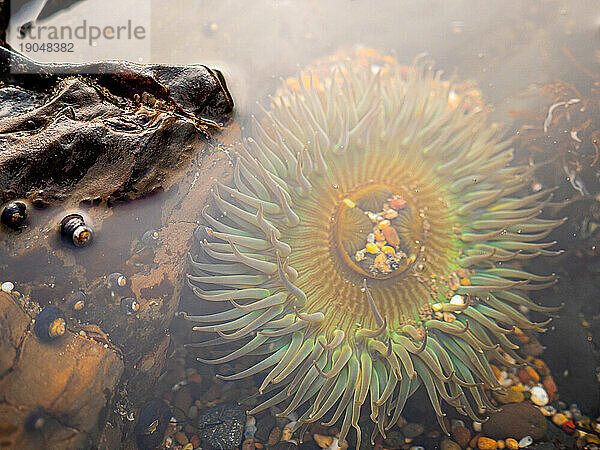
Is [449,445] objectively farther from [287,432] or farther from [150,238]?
[150,238]

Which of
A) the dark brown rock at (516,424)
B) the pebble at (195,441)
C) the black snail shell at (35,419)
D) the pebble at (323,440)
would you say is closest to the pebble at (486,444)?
the dark brown rock at (516,424)

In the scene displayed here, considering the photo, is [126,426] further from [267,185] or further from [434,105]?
[434,105]

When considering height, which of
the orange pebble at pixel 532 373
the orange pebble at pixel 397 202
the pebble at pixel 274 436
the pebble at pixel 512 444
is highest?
the orange pebble at pixel 397 202

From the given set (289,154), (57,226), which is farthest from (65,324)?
(289,154)

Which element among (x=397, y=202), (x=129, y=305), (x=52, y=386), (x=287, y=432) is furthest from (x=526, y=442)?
(x=52, y=386)

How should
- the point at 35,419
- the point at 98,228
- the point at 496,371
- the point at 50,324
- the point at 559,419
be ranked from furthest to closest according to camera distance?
the point at 496,371 → the point at 559,419 → the point at 98,228 → the point at 50,324 → the point at 35,419

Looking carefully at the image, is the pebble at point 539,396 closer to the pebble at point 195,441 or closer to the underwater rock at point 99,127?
the pebble at point 195,441

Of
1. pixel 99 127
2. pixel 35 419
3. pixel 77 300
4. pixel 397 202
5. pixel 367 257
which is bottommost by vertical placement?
pixel 35 419
